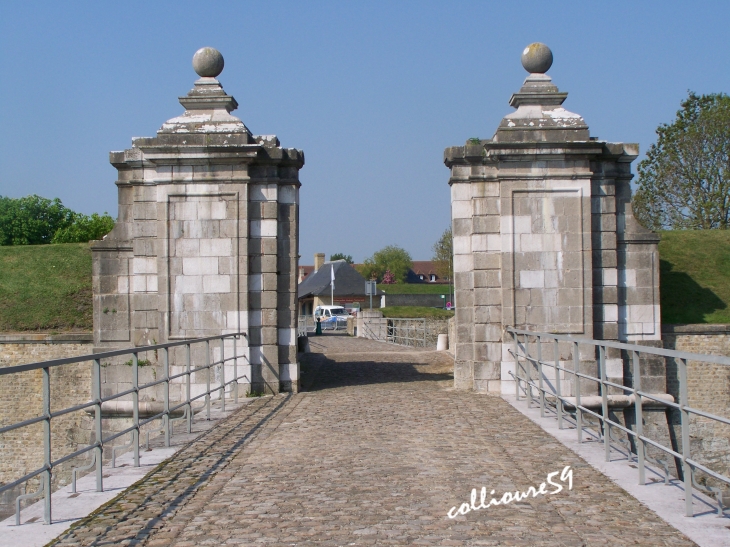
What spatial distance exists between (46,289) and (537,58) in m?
10.9

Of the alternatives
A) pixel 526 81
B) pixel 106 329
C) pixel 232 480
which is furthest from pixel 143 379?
pixel 526 81

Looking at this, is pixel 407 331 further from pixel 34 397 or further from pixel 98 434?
pixel 98 434

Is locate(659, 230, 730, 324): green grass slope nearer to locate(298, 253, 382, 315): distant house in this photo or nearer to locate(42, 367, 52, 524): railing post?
locate(42, 367, 52, 524): railing post

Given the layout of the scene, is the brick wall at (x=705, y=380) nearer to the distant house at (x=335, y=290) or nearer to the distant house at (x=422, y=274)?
the distant house at (x=335, y=290)

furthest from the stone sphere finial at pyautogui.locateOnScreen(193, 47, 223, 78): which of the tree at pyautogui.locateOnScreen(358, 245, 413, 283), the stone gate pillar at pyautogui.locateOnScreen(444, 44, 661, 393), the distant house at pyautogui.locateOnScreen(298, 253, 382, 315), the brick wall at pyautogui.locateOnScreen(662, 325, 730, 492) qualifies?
the tree at pyautogui.locateOnScreen(358, 245, 413, 283)

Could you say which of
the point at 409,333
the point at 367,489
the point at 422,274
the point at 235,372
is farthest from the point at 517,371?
the point at 422,274

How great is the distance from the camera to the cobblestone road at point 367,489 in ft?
15.8

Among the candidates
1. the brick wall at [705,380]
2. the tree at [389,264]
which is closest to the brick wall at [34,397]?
the brick wall at [705,380]

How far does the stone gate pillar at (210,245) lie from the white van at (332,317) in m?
28.3

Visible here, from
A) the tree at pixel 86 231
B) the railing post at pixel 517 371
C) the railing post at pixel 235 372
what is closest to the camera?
the railing post at pixel 517 371

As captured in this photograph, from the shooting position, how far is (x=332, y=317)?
153 feet

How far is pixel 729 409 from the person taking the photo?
13227mm

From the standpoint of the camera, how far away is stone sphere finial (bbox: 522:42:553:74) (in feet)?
39.7

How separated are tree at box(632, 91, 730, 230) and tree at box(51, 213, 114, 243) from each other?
2337cm
